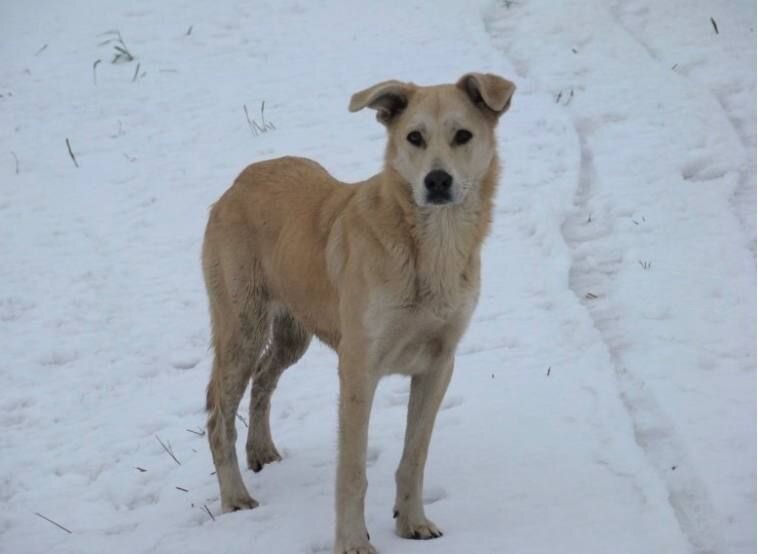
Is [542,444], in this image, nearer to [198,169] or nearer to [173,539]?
[173,539]

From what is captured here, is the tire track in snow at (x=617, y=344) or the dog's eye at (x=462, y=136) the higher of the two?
the dog's eye at (x=462, y=136)

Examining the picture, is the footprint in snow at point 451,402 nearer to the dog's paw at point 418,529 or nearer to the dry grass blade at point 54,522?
the dog's paw at point 418,529

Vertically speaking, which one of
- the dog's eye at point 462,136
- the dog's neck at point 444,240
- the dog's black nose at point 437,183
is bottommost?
the dog's neck at point 444,240

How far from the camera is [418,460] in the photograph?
481 cm

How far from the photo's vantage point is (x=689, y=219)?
8.13 meters

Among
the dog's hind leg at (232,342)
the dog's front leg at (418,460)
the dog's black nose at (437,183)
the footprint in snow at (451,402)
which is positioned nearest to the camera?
the dog's black nose at (437,183)

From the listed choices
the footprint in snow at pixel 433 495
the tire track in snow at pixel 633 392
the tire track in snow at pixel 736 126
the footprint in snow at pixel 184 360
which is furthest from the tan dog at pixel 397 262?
the tire track in snow at pixel 736 126

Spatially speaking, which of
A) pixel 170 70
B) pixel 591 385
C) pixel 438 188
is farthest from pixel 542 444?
pixel 170 70

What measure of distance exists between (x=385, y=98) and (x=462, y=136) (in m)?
0.46

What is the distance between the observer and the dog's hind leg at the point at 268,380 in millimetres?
5879

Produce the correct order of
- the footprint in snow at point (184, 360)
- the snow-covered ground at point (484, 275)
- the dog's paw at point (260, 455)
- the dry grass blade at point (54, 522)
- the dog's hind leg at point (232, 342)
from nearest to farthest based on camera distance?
the snow-covered ground at point (484, 275), the dry grass blade at point (54, 522), the dog's hind leg at point (232, 342), the dog's paw at point (260, 455), the footprint in snow at point (184, 360)

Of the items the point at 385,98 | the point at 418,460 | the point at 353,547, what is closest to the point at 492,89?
the point at 385,98

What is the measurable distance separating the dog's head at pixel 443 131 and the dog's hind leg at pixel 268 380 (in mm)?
1497

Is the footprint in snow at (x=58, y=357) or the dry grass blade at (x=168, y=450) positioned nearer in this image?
the dry grass blade at (x=168, y=450)
